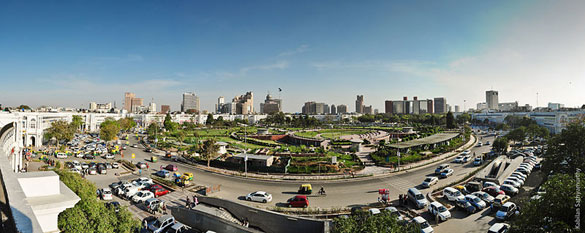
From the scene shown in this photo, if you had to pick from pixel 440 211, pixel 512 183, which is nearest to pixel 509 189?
pixel 512 183

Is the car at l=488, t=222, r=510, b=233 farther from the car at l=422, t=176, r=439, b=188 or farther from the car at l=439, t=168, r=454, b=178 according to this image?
the car at l=439, t=168, r=454, b=178

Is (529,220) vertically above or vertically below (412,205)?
above

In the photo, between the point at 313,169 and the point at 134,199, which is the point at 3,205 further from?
the point at 313,169

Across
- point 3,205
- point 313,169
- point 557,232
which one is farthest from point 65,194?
point 313,169

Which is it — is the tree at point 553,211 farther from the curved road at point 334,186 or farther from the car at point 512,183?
the car at point 512,183

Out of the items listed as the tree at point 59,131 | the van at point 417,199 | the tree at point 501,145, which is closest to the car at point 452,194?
the van at point 417,199
